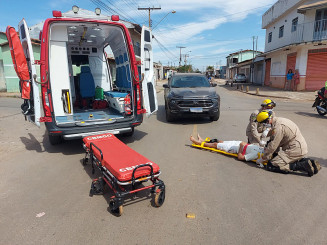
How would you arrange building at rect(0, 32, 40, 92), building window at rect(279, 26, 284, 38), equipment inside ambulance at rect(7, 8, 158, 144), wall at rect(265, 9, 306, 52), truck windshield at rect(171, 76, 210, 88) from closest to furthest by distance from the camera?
equipment inside ambulance at rect(7, 8, 158, 144)
truck windshield at rect(171, 76, 210, 88)
building at rect(0, 32, 40, 92)
wall at rect(265, 9, 306, 52)
building window at rect(279, 26, 284, 38)

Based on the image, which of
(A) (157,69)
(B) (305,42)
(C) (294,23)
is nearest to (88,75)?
(B) (305,42)

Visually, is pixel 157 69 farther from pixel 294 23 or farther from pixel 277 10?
pixel 294 23

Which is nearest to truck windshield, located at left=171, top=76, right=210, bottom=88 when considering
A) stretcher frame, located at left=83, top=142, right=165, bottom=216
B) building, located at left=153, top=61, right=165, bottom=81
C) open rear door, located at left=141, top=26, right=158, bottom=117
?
open rear door, located at left=141, top=26, right=158, bottom=117

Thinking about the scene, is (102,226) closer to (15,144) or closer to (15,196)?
(15,196)

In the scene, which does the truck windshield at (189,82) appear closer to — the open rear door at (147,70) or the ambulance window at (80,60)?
the open rear door at (147,70)

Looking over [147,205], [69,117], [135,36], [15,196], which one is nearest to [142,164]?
[147,205]

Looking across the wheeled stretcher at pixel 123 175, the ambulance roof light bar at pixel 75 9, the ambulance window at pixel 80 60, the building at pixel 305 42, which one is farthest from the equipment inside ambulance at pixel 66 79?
the building at pixel 305 42

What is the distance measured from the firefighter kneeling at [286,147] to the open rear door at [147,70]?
9.10 feet

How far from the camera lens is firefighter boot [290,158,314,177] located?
3968 millimetres

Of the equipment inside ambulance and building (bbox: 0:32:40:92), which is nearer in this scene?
the equipment inside ambulance

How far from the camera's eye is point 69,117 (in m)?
5.80

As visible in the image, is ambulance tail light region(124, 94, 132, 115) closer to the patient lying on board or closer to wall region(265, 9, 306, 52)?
the patient lying on board

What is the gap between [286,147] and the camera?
13.6ft

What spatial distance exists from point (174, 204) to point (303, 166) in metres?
2.37
